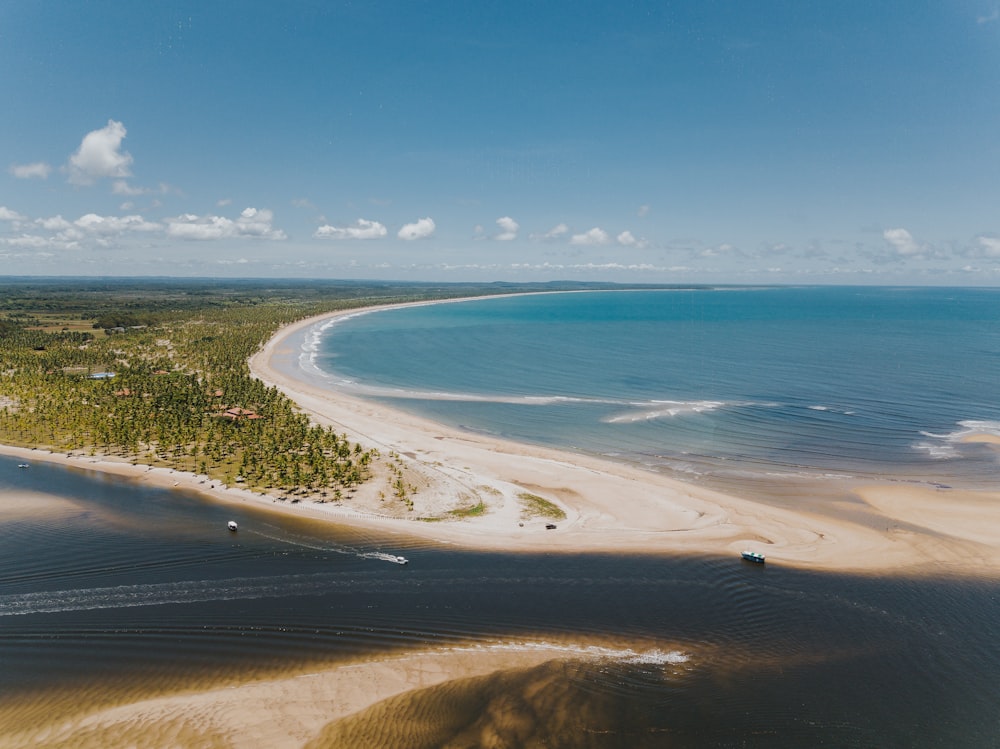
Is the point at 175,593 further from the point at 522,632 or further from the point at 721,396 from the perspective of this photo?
the point at 721,396

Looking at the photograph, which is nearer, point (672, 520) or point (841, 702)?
point (841, 702)

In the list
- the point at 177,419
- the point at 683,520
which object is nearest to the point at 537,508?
the point at 683,520

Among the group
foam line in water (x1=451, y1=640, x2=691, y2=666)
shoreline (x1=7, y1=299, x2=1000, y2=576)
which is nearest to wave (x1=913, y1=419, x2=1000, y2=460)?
shoreline (x1=7, y1=299, x2=1000, y2=576)

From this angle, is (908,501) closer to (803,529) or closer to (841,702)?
(803,529)

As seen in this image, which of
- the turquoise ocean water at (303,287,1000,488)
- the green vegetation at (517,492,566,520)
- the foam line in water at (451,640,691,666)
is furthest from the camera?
the turquoise ocean water at (303,287,1000,488)

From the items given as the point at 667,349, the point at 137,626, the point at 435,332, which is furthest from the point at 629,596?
the point at 435,332

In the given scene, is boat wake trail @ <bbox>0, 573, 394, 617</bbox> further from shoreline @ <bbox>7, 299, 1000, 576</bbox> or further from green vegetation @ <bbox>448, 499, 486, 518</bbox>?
green vegetation @ <bbox>448, 499, 486, 518</bbox>
